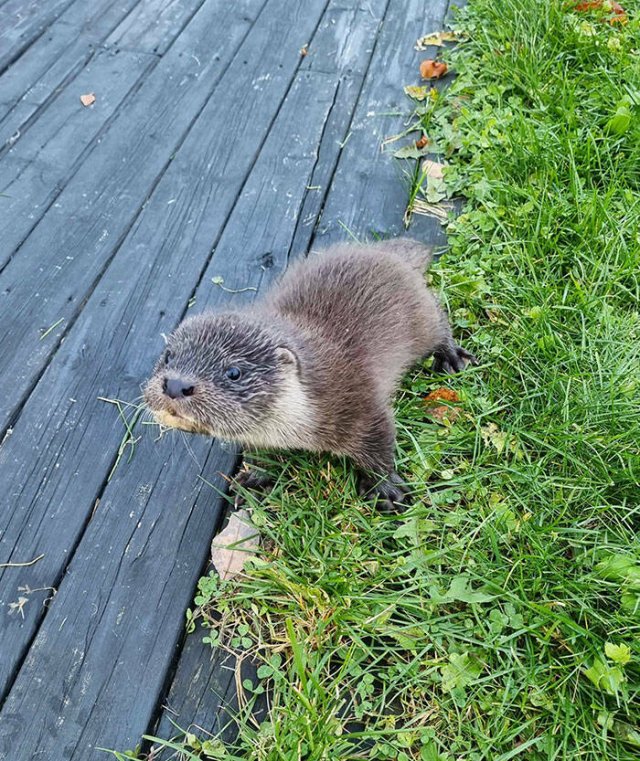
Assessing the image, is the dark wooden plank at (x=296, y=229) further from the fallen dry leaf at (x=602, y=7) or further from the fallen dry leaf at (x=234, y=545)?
the fallen dry leaf at (x=602, y=7)

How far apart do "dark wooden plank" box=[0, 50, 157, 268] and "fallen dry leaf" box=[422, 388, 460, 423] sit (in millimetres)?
2157

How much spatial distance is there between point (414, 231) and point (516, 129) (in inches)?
29.0

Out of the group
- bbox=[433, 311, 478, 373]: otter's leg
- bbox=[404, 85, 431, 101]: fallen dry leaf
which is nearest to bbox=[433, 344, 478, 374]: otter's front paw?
bbox=[433, 311, 478, 373]: otter's leg

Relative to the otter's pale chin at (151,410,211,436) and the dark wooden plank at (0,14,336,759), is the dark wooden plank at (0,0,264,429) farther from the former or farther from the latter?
the otter's pale chin at (151,410,211,436)

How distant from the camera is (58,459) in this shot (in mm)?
2609

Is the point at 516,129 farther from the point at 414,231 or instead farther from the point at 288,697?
the point at 288,697

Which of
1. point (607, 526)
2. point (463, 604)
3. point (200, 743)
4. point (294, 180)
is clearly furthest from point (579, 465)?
point (294, 180)

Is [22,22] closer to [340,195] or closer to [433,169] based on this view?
[340,195]

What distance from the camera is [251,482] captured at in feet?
8.16

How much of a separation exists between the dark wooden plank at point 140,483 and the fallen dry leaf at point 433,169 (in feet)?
2.06

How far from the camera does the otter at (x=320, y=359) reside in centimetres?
202

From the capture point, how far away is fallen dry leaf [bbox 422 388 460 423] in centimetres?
265

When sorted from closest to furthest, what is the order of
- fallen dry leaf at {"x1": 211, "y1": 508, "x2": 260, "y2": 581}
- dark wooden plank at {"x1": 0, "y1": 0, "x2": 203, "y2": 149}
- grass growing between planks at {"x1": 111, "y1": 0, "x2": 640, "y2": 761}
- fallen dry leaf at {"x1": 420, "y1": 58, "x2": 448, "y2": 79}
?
1. grass growing between planks at {"x1": 111, "y1": 0, "x2": 640, "y2": 761}
2. fallen dry leaf at {"x1": 211, "y1": 508, "x2": 260, "y2": 581}
3. dark wooden plank at {"x1": 0, "y1": 0, "x2": 203, "y2": 149}
4. fallen dry leaf at {"x1": 420, "y1": 58, "x2": 448, "y2": 79}

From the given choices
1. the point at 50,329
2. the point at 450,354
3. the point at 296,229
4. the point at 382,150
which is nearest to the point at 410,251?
the point at 450,354
